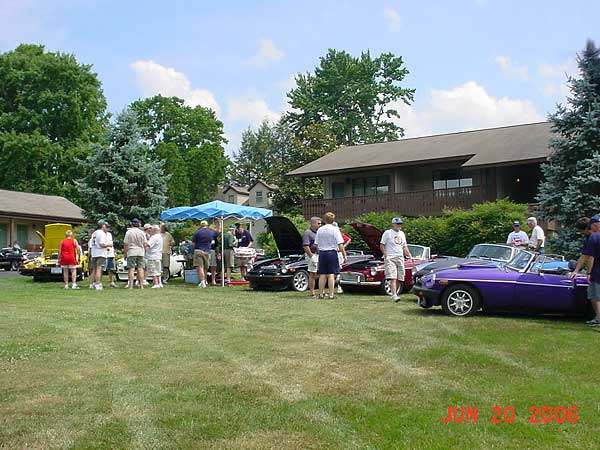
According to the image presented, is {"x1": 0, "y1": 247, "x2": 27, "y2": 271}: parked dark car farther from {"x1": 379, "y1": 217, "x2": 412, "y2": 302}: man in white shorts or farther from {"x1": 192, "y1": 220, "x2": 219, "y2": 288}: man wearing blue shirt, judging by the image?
{"x1": 379, "y1": 217, "x2": 412, "y2": 302}: man in white shorts

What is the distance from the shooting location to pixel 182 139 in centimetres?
6800

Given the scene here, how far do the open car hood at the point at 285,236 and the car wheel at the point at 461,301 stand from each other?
7.44 m

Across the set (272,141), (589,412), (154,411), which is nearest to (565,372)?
(589,412)

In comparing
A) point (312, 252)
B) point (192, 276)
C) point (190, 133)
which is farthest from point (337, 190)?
point (190, 133)

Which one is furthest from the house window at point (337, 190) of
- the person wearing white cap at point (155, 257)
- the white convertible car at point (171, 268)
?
the person wearing white cap at point (155, 257)

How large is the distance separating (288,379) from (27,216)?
40.5m

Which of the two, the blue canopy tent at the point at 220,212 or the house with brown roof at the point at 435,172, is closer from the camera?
the blue canopy tent at the point at 220,212

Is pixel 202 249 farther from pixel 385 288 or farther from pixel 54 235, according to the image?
pixel 54 235

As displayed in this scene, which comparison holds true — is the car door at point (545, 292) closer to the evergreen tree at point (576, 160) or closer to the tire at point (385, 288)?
the tire at point (385, 288)

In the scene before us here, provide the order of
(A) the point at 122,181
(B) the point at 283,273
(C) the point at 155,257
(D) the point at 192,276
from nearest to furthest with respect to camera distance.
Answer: (B) the point at 283,273 → (C) the point at 155,257 → (D) the point at 192,276 → (A) the point at 122,181

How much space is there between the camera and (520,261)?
11.4m

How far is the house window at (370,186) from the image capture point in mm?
34531

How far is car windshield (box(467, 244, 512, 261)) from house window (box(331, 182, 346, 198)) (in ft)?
71.8

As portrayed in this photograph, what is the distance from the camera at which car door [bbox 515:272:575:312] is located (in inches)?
425
